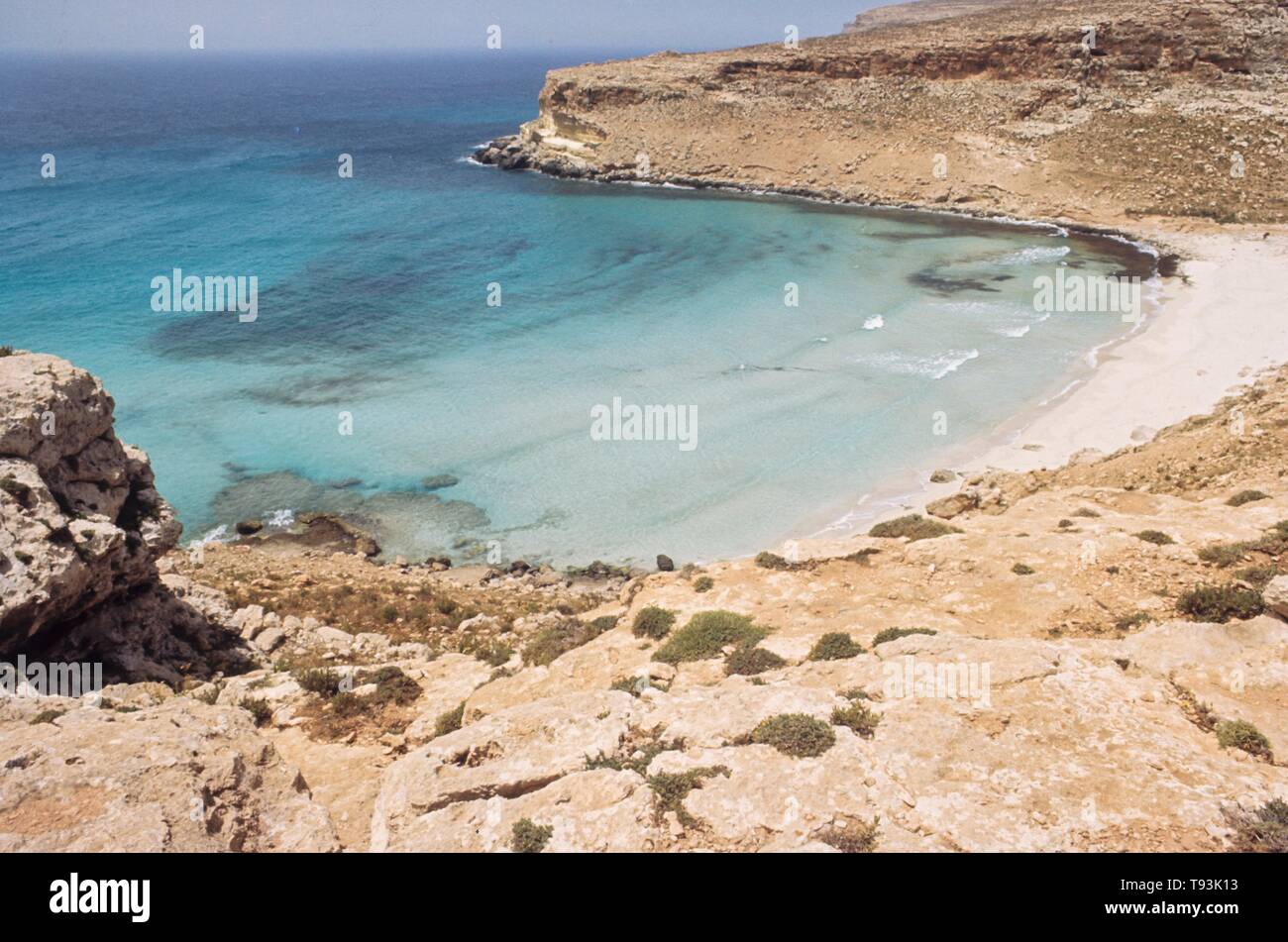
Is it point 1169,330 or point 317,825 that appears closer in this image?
point 317,825

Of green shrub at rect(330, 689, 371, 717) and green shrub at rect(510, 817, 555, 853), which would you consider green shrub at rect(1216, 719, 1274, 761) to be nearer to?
green shrub at rect(510, 817, 555, 853)

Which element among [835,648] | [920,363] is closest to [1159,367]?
[920,363]

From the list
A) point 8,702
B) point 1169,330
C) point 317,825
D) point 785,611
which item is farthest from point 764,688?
point 1169,330

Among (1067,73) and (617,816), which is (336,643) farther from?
(1067,73)

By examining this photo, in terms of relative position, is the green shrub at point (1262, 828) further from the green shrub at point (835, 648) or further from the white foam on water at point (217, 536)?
the white foam on water at point (217, 536)

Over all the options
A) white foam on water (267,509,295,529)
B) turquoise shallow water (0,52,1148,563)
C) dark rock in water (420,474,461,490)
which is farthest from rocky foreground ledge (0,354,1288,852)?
dark rock in water (420,474,461,490)

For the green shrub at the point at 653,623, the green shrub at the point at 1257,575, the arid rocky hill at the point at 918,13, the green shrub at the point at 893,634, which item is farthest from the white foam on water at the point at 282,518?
the arid rocky hill at the point at 918,13
